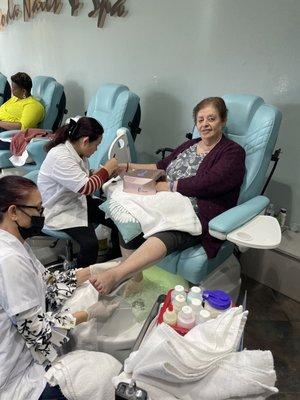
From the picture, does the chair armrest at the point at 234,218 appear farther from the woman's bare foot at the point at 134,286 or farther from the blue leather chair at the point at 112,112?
the blue leather chair at the point at 112,112

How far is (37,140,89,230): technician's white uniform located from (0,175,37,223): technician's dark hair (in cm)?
61

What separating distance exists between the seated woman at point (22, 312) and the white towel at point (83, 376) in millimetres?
38

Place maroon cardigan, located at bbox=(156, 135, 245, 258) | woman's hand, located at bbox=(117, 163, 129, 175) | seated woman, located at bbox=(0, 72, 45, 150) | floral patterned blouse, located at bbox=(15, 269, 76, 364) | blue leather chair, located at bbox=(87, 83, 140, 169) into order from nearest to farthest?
floral patterned blouse, located at bbox=(15, 269, 76, 364)
maroon cardigan, located at bbox=(156, 135, 245, 258)
woman's hand, located at bbox=(117, 163, 129, 175)
blue leather chair, located at bbox=(87, 83, 140, 169)
seated woman, located at bbox=(0, 72, 45, 150)

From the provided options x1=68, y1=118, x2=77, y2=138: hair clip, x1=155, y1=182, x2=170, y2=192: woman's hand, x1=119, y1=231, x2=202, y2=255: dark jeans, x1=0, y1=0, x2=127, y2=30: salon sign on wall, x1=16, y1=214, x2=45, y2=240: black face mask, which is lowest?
x1=119, y1=231, x2=202, y2=255: dark jeans

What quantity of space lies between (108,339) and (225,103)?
1.30m

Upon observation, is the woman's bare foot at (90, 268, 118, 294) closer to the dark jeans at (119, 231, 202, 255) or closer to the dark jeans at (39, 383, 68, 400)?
the dark jeans at (119, 231, 202, 255)

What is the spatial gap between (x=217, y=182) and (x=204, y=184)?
0.06 metres

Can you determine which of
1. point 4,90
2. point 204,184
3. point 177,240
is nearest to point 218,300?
point 177,240

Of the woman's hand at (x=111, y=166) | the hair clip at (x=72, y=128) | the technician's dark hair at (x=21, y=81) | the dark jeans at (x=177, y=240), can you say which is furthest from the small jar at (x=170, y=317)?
the technician's dark hair at (x=21, y=81)

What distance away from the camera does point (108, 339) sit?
46.9 inches

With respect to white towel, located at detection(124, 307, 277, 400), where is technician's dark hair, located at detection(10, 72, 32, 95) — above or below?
above

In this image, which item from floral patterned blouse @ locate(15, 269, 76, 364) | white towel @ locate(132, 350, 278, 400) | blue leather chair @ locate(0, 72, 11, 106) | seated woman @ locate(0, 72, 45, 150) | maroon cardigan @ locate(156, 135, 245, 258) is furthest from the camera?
blue leather chair @ locate(0, 72, 11, 106)

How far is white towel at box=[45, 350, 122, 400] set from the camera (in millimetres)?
890

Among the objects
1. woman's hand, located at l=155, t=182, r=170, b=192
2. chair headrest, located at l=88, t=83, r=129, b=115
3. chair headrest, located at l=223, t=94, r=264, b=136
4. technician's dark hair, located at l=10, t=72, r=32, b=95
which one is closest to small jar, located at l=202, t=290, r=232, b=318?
woman's hand, located at l=155, t=182, r=170, b=192
